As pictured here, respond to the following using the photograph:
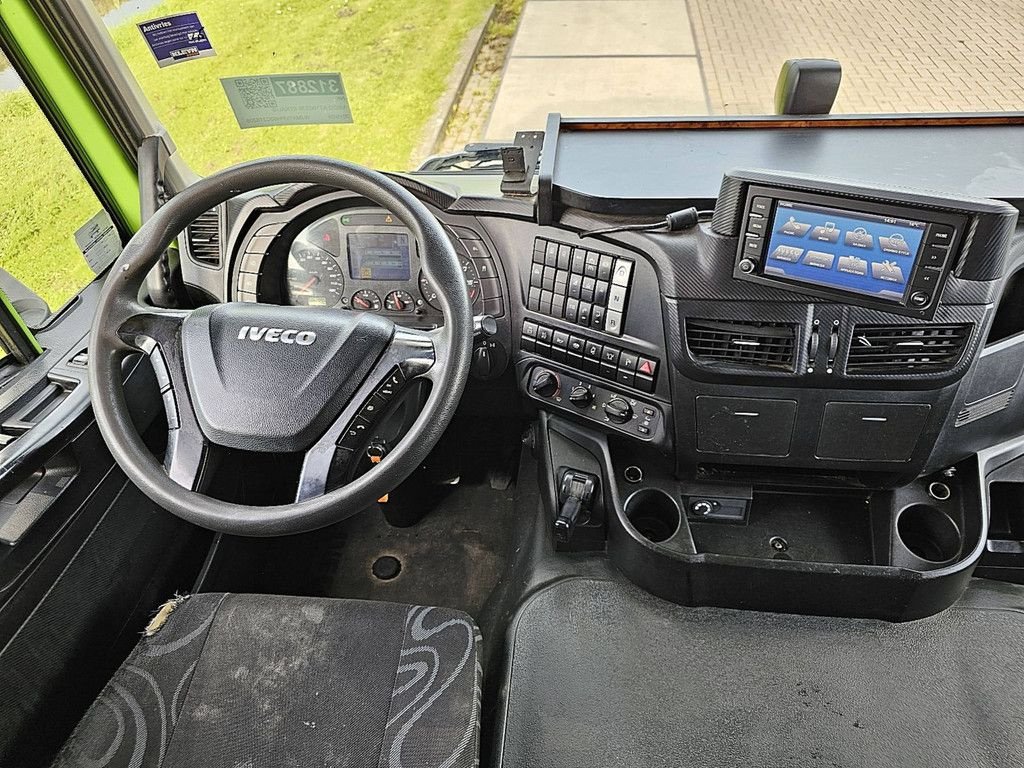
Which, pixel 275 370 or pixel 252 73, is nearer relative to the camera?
pixel 275 370

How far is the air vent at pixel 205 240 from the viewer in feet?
5.66

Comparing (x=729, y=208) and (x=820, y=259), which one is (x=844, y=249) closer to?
(x=820, y=259)

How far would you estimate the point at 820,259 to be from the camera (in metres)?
1.21

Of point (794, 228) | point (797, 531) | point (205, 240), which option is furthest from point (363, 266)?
point (797, 531)

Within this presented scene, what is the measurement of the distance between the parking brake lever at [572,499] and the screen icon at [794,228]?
80 cm

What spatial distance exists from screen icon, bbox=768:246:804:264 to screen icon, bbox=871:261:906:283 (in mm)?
118

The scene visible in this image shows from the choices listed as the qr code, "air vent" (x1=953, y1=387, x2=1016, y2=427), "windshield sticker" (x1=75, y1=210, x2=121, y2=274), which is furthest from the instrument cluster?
"air vent" (x1=953, y1=387, x2=1016, y2=427)

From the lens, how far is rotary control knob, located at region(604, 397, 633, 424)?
5.44 feet

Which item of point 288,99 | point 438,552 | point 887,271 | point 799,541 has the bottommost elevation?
point 438,552

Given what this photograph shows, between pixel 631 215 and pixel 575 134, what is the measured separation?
0.31m

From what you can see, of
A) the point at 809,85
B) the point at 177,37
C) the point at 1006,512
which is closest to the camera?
the point at 809,85

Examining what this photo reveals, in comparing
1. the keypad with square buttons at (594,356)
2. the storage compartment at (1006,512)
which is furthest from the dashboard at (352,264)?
the storage compartment at (1006,512)

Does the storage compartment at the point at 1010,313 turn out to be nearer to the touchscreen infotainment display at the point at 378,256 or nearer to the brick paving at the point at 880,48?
the brick paving at the point at 880,48

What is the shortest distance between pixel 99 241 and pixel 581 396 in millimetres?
1360
